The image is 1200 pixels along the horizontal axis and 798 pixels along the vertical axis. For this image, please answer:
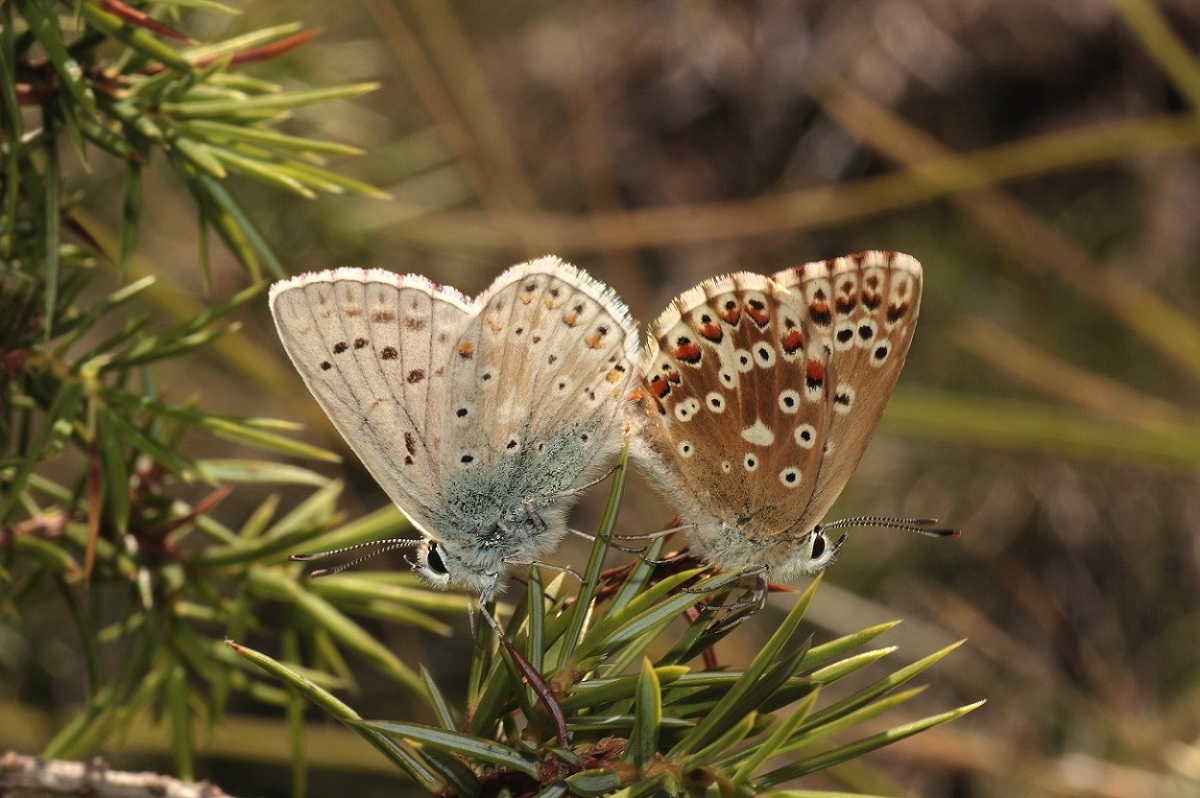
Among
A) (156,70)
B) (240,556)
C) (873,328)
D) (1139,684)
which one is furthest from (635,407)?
(1139,684)

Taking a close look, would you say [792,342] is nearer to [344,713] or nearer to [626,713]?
[626,713]

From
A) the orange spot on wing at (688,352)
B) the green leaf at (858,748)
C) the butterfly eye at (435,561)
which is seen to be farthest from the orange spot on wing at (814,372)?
the green leaf at (858,748)

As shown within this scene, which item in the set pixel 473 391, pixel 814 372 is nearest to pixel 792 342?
pixel 814 372

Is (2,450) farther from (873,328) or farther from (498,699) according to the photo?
(873,328)

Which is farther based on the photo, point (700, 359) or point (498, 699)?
point (700, 359)

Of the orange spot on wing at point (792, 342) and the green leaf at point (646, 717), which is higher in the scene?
the orange spot on wing at point (792, 342)

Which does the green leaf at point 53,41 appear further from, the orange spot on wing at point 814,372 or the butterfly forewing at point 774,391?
the orange spot on wing at point 814,372
